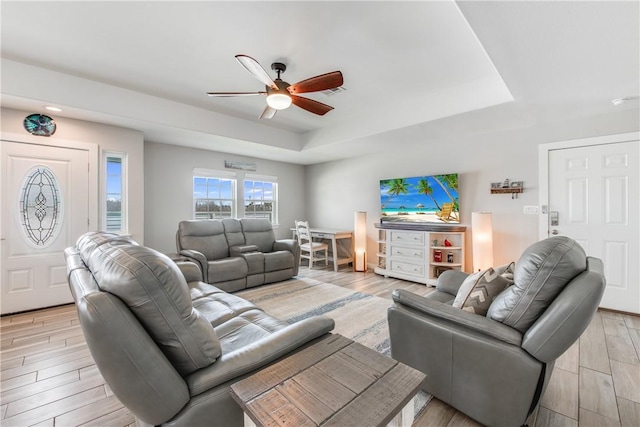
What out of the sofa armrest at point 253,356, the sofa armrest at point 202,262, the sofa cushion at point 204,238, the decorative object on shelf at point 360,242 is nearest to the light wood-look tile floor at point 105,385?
the sofa armrest at point 253,356

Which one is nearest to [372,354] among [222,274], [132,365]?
[132,365]

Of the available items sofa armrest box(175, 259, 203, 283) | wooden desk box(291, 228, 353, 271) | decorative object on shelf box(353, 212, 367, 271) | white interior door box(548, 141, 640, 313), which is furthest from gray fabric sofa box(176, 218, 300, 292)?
white interior door box(548, 141, 640, 313)

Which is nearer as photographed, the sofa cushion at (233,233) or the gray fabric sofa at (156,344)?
the gray fabric sofa at (156,344)

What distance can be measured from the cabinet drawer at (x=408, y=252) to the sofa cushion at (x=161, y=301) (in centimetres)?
382

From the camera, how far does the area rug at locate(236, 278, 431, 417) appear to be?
265cm

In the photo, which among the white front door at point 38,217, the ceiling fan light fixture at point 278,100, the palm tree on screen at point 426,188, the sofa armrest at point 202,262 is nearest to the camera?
the ceiling fan light fixture at point 278,100

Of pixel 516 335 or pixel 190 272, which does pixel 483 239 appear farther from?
pixel 190 272

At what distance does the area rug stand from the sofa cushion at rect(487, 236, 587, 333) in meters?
1.15

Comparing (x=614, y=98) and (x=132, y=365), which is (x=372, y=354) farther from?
(x=614, y=98)

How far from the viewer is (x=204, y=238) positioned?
14.4ft

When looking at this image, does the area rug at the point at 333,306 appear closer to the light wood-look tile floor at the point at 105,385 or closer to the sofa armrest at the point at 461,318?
the sofa armrest at the point at 461,318

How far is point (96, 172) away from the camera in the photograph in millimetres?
3686

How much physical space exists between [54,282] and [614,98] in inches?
264

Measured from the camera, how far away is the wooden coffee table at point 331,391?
78cm
